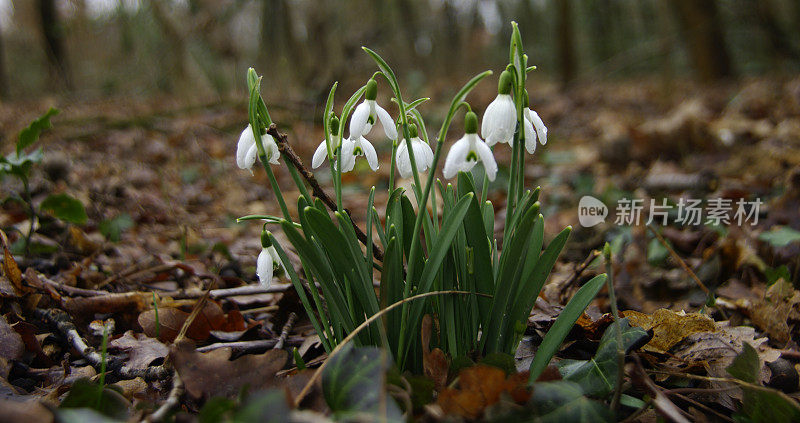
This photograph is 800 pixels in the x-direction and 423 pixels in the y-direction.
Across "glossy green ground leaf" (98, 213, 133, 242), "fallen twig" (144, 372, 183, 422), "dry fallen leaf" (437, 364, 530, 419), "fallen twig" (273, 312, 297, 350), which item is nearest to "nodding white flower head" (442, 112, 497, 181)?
"dry fallen leaf" (437, 364, 530, 419)

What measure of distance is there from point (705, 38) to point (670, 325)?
7586 millimetres

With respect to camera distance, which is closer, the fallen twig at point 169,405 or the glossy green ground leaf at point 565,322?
the fallen twig at point 169,405

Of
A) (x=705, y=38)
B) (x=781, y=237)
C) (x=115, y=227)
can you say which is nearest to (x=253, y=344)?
(x=115, y=227)

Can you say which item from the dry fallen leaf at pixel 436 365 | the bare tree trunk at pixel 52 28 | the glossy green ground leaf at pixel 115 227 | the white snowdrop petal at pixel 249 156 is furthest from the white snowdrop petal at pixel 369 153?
the bare tree trunk at pixel 52 28

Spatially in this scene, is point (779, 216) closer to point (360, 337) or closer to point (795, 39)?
point (360, 337)

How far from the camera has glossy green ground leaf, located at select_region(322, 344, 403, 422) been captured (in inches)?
31.3

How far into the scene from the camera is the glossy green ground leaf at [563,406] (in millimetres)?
861

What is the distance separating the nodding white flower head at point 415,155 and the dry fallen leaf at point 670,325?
0.68 metres

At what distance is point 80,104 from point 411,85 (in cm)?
541

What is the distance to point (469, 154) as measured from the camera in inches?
38.1

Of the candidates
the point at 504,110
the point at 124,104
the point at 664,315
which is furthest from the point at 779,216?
the point at 124,104

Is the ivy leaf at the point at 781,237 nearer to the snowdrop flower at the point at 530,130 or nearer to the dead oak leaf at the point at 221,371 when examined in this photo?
the snowdrop flower at the point at 530,130

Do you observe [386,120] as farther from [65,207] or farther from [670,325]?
[65,207]

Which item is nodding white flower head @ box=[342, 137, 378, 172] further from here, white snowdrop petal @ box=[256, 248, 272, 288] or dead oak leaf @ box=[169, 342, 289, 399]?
dead oak leaf @ box=[169, 342, 289, 399]
